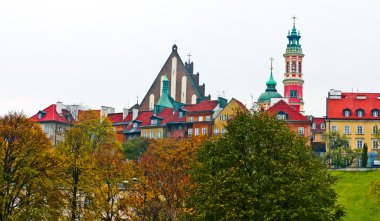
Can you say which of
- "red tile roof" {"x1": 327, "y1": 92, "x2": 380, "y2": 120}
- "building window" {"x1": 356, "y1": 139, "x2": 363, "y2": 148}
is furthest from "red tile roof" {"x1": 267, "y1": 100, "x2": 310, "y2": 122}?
"building window" {"x1": 356, "y1": 139, "x2": 363, "y2": 148}

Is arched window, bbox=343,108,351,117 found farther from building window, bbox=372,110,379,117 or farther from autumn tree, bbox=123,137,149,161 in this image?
autumn tree, bbox=123,137,149,161

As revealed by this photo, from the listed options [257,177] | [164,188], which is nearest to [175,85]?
[164,188]

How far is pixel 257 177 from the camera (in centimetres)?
5472

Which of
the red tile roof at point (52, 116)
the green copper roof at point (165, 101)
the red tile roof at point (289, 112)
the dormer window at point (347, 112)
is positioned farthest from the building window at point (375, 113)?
the red tile roof at point (52, 116)

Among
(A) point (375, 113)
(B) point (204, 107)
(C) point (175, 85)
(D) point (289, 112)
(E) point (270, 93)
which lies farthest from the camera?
(E) point (270, 93)

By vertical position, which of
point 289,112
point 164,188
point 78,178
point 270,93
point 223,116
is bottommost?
point 164,188

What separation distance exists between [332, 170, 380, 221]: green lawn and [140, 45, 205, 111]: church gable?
7244 centimetres

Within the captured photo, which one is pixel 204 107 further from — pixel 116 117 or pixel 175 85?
pixel 175 85

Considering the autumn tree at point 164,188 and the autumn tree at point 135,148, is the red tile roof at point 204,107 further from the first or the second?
the autumn tree at point 164,188

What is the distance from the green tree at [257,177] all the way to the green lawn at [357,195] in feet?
60.7

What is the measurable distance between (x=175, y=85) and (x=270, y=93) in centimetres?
2563

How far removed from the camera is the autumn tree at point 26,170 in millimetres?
57125

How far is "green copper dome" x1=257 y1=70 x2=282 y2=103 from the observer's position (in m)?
180

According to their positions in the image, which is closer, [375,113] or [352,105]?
[375,113]
